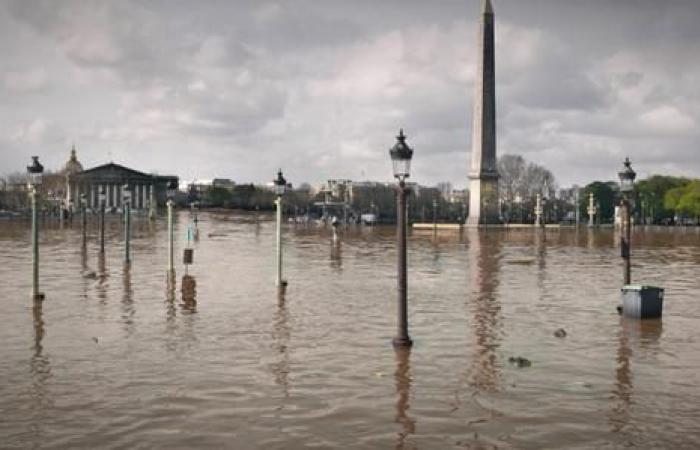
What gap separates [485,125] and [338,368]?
7184 centimetres

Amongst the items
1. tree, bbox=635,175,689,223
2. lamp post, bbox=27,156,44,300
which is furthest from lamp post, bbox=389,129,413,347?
tree, bbox=635,175,689,223

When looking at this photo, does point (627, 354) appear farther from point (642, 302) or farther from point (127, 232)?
point (127, 232)

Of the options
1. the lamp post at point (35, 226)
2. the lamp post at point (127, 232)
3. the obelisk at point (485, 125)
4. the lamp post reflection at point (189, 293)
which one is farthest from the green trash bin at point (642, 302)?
the obelisk at point (485, 125)

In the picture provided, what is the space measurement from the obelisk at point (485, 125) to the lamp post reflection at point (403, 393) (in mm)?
68190

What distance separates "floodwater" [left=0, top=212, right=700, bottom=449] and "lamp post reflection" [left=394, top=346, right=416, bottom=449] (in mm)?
34

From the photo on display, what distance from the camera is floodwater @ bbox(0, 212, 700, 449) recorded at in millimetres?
9648

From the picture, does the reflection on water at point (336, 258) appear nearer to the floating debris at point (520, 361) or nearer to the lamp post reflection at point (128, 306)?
the lamp post reflection at point (128, 306)

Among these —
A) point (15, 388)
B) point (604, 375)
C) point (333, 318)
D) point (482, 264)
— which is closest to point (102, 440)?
point (15, 388)

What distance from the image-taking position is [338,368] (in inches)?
516

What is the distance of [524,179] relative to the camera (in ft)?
493

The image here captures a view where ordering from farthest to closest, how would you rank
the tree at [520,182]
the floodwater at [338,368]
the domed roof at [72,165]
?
the domed roof at [72,165] → the tree at [520,182] → the floodwater at [338,368]

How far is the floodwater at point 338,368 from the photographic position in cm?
965

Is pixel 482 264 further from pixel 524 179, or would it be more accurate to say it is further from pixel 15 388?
pixel 524 179

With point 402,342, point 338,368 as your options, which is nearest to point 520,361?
point 402,342
